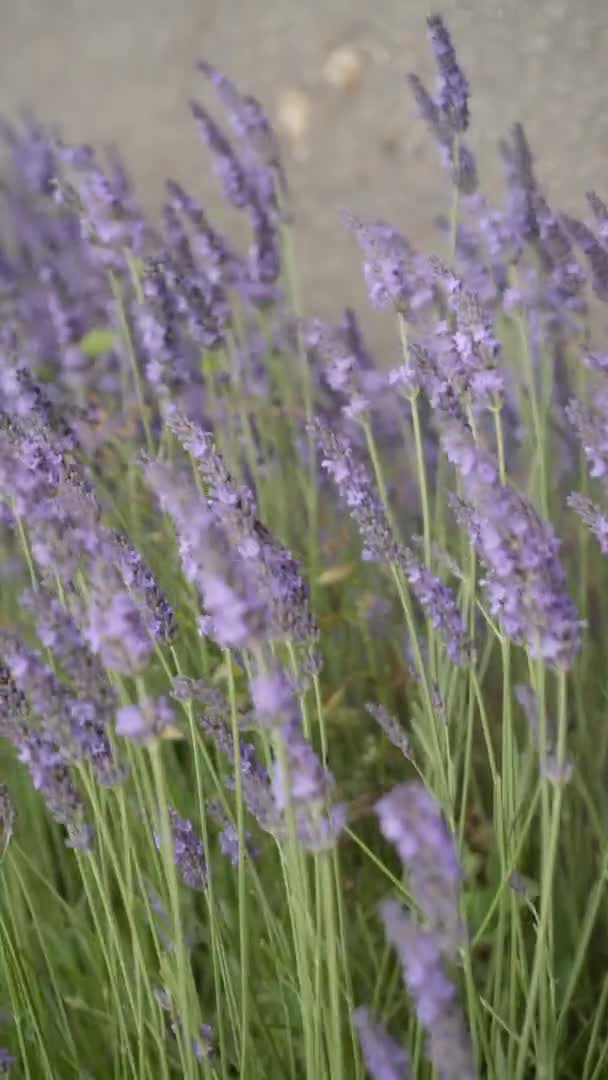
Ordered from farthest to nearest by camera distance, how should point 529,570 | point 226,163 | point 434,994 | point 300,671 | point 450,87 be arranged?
point 226,163
point 450,87
point 300,671
point 529,570
point 434,994

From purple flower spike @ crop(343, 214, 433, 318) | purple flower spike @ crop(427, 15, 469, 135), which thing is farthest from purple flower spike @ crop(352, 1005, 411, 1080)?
purple flower spike @ crop(427, 15, 469, 135)

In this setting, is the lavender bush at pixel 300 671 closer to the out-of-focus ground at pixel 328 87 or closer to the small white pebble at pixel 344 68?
the out-of-focus ground at pixel 328 87

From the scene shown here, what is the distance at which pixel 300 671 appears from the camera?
96 centimetres

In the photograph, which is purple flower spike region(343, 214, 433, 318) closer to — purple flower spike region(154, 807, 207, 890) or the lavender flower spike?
purple flower spike region(154, 807, 207, 890)

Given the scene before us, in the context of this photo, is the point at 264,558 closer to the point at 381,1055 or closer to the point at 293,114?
the point at 381,1055

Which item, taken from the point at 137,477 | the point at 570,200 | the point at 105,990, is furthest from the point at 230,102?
the point at 105,990

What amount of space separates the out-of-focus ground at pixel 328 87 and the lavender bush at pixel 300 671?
0.55 meters

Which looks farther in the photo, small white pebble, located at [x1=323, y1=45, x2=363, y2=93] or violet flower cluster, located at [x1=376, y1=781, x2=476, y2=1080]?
small white pebble, located at [x1=323, y1=45, x2=363, y2=93]

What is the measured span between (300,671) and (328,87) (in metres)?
2.61

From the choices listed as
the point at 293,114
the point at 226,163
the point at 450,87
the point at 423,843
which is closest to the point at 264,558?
the point at 423,843

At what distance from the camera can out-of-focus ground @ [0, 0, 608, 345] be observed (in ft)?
7.72

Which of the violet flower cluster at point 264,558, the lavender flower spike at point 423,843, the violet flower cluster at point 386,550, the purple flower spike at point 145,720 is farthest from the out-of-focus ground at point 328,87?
the lavender flower spike at point 423,843

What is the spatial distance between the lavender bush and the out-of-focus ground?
1.82 ft

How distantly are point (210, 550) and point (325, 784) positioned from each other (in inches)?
7.7
